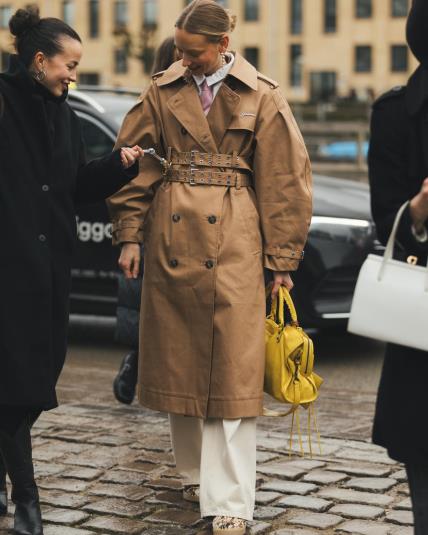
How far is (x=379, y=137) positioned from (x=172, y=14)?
270ft

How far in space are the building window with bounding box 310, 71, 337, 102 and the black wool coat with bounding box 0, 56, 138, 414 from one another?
7634cm

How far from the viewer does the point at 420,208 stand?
3434 millimetres

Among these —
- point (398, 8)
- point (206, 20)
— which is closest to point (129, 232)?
point (206, 20)

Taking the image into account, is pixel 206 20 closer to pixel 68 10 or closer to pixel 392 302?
pixel 392 302

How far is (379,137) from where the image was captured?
3588mm

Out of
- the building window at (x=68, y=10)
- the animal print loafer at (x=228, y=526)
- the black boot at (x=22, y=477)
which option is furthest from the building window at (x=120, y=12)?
the animal print loafer at (x=228, y=526)

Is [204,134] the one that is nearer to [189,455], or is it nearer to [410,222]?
[189,455]

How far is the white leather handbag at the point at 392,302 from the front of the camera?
334 centimetres

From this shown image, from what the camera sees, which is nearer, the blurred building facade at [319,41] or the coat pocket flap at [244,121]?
the coat pocket flap at [244,121]

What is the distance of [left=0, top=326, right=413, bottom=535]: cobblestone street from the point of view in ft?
16.0

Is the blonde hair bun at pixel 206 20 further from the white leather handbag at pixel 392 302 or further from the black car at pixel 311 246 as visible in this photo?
the black car at pixel 311 246

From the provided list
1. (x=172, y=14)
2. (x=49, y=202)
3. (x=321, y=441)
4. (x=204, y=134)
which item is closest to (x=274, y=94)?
(x=204, y=134)

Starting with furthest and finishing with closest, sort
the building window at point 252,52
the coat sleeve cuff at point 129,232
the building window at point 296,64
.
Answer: the building window at point 252,52, the building window at point 296,64, the coat sleeve cuff at point 129,232

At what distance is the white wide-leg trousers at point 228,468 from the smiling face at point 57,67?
133 cm
